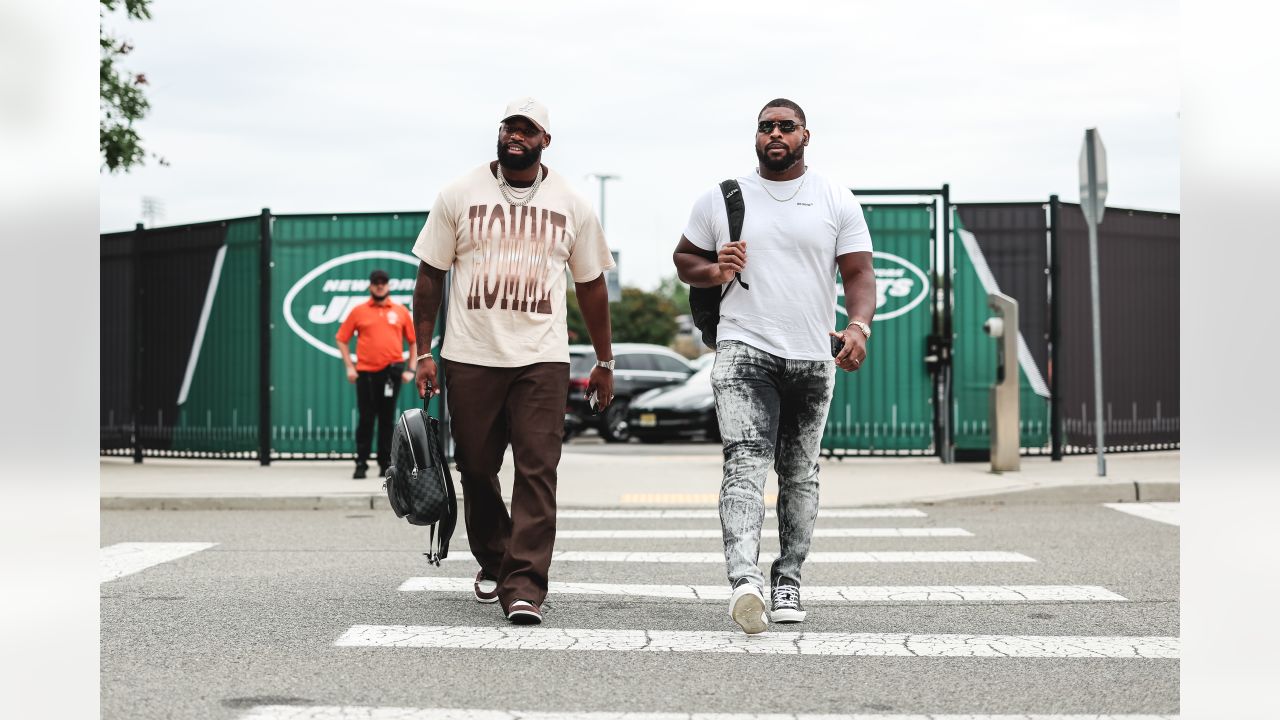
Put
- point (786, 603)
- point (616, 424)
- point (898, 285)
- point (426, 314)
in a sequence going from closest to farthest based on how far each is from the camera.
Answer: point (786, 603) → point (426, 314) → point (898, 285) → point (616, 424)

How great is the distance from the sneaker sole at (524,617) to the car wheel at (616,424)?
1478 cm

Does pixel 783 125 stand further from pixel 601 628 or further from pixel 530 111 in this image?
pixel 601 628

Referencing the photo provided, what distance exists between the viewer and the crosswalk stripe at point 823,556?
23.4ft

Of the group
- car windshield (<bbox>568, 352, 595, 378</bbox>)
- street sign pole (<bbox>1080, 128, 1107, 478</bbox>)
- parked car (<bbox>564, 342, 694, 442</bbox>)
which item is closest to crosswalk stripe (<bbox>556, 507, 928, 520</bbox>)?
street sign pole (<bbox>1080, 128, 1107, 478</bbox>)

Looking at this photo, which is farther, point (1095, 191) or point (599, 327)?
point (1095, 191)

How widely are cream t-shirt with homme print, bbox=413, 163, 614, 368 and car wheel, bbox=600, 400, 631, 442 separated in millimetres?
14584

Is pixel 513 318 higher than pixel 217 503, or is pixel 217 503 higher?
pixel 513 318

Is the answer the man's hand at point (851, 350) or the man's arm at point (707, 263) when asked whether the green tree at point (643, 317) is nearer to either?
the man's arm at point (707, 263)

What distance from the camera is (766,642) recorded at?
468 centimetres

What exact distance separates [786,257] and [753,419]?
625 mm

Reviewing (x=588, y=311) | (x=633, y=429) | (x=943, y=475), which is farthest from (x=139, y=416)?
(x=588, y=311)

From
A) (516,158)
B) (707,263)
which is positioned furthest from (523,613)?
(516,158)
